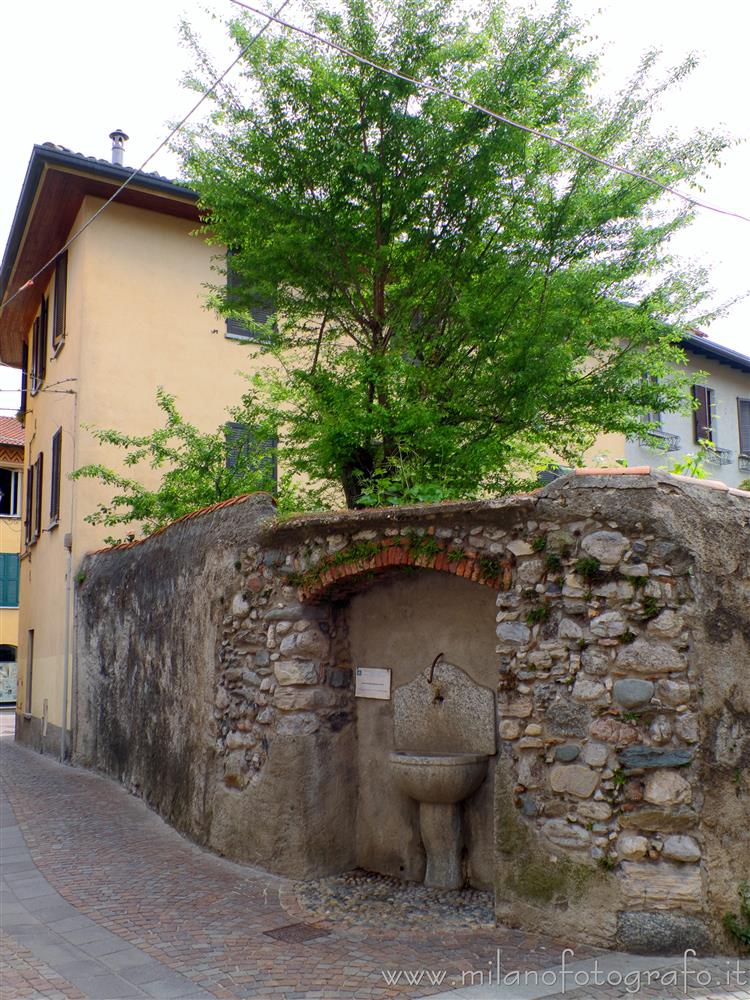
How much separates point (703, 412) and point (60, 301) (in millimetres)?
13005

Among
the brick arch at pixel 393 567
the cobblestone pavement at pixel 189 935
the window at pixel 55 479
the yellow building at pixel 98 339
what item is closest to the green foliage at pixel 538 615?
the brick arch at pixel 393 567

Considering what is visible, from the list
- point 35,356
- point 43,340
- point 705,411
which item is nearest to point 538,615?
point 43,340

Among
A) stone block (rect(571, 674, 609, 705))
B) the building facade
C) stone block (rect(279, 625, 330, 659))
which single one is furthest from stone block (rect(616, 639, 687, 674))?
the building facade

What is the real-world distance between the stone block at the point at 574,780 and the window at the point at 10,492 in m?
25.6

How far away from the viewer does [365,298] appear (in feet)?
29.0

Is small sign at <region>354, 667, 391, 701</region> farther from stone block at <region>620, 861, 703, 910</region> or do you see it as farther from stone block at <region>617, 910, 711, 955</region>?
stone block at <region>617, 910, 711, 955</region>

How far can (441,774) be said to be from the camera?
5.91 metres

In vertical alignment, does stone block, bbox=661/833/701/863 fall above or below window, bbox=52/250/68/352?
below

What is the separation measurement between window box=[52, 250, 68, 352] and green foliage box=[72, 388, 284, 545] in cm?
249

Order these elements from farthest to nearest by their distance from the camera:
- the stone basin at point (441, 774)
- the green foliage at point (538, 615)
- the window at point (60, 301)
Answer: the window at point (60, 301), the stone basin at point (441, 774), the green foliage at point (538, 615)

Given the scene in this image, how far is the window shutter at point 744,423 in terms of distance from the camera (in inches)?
830

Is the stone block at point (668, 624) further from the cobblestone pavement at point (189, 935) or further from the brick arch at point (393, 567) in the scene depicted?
the cobblestone pavement at point (189, 935)

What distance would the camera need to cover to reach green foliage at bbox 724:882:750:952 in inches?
193

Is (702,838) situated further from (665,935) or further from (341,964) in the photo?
Answer: (341,964)
